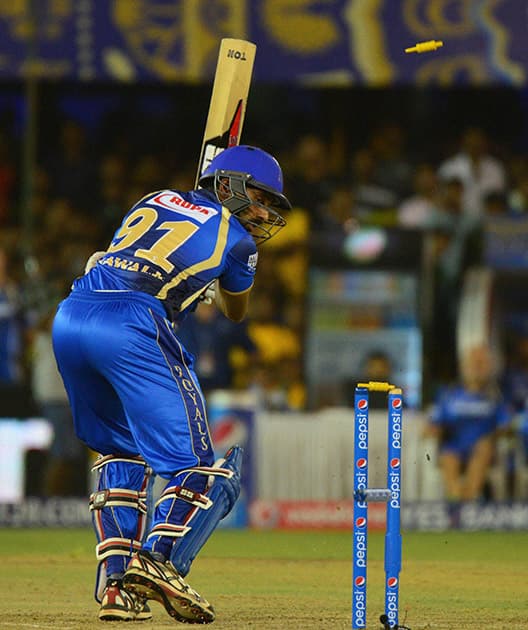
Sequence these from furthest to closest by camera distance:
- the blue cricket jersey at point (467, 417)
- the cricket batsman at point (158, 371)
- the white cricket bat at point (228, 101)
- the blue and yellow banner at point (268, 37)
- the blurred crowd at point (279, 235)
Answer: the blue and yellow banner at point (268, 37)
the blurred crowd at point (279, 235)
the blue cricket jersey at point (467, 417)
the white cricket bat at point (228, 101)
the cricket batsman at point (158, 371)

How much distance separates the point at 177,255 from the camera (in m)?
4.99

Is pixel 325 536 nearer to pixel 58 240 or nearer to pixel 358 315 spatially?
pixel 358 315

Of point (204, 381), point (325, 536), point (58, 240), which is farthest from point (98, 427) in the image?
point (58, 240)

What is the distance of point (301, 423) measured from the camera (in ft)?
34.8

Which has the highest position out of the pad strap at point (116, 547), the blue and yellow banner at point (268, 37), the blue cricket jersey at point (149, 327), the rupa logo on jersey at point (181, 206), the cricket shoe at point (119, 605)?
the blue and yellow banner at point (268, 37)

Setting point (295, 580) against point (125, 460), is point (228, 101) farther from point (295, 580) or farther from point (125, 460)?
point (295, 580)

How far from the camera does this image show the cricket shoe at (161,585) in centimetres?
464

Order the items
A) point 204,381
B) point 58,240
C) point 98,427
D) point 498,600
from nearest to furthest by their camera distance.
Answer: point 98,427
point 498,600
point 204,381
point 58,240

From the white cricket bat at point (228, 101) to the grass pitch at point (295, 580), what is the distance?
1.93 meters

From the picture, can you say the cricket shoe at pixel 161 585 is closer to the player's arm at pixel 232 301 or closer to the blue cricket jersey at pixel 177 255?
the blue cricket jersey at pixel 177 255

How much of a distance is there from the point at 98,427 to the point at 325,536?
206 inches

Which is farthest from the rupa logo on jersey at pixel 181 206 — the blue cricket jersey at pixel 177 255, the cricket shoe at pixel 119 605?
the cricket shoe at pixel 119 605

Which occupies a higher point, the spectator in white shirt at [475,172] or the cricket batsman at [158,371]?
the spectator in white shirt at [475,172]

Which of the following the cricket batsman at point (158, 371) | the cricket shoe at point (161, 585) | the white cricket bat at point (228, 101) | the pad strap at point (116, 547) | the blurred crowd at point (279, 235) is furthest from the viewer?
the blurred crowd at point (279, 235)
